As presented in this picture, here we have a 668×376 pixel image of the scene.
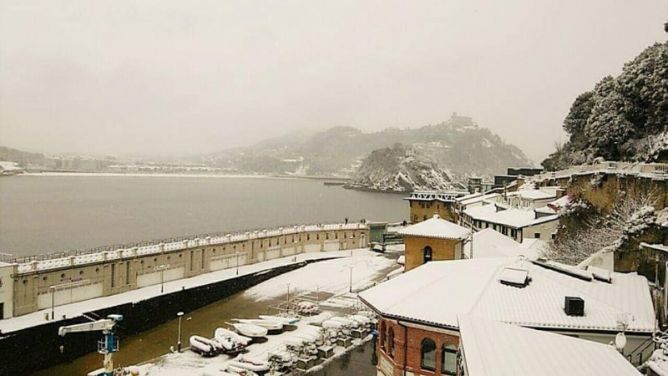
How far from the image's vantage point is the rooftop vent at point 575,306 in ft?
50.7

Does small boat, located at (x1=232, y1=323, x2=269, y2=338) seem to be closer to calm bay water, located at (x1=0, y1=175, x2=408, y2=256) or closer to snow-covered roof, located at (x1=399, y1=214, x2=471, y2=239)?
snow-covered roof, located at (x1=399, y1=214, x2=471, y2=239)

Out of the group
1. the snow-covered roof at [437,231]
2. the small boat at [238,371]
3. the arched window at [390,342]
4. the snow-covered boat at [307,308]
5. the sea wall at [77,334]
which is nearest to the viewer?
the arched window at [390,342]

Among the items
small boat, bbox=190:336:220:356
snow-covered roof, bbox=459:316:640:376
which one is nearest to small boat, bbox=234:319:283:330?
small boat, bbox=190:336:220:356

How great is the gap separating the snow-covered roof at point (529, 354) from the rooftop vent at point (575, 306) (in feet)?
14.3

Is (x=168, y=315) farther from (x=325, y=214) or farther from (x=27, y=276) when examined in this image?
(x=325, y=214)

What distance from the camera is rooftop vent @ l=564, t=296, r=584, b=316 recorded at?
50.7 feet

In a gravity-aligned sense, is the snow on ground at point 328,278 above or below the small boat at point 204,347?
above

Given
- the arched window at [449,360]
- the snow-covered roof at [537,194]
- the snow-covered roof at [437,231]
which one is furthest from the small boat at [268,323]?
the snow-covered roof at [537,194]

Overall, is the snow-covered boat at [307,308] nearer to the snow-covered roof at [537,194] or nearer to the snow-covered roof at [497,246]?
the snow-covered roof at [497,246]

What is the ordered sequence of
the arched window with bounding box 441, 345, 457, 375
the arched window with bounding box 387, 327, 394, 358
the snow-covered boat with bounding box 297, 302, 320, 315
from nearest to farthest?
the arched window with bounding box 441, 345, 457, 375, the arched window with bounding box 387, 327, 394, 358, the snow-covered boat with bounding box 297, 302, 320, 315

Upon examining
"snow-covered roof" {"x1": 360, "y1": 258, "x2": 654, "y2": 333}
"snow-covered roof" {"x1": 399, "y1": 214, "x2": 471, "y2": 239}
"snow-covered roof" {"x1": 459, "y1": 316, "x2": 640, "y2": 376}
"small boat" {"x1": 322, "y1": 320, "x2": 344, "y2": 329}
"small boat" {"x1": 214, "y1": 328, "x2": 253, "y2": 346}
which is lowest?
"small boat" {"x1": 214, "y1": 328, "x2": 253, "y2": 346}

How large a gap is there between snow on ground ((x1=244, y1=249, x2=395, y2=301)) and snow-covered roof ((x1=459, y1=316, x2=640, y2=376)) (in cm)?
2958

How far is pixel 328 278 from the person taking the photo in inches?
1761

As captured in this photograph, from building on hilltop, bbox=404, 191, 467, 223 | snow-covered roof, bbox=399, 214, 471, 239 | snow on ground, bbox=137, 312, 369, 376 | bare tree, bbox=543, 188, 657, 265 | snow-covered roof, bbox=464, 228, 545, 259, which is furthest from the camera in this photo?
building on hilltop, bbox=404, 191, 467, 223
